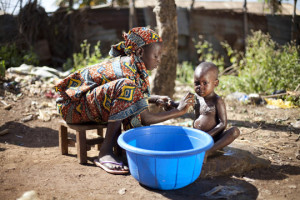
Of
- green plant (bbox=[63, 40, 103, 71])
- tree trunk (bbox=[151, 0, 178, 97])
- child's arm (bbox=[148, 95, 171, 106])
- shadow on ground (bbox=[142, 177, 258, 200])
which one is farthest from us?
green plant (bbox=[63, 40, 103, 71])

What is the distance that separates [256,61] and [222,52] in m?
3.41

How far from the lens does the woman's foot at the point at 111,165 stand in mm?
2629

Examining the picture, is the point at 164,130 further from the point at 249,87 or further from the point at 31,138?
the point at 249,87

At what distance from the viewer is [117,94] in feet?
8.57

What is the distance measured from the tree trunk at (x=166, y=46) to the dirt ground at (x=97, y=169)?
Answer: 575 millimetres

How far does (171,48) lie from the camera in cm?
436

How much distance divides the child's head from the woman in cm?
17

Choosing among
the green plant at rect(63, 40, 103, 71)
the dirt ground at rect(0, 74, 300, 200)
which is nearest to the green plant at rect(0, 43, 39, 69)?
the green plant at rect(63, 40, 103, 71)

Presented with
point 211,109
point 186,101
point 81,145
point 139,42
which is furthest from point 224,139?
point 81,145

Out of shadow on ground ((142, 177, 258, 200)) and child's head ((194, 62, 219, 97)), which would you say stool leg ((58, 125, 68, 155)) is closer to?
shadow on ground ((142, 177, 258, 200))

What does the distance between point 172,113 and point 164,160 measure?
0.68 m

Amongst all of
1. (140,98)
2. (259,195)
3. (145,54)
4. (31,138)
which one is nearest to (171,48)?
(145,54)

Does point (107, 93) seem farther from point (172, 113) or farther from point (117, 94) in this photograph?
point (172, 113)

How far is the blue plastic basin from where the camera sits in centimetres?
205
